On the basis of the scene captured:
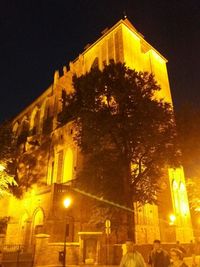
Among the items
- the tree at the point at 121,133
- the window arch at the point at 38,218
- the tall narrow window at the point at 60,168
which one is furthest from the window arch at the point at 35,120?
the tree at the point at 121,133

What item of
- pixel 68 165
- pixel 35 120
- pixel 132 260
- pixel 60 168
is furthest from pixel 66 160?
pixel 132 260

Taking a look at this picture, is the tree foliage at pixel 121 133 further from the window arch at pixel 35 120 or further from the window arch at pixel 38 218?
the window arch at pixel 35 120

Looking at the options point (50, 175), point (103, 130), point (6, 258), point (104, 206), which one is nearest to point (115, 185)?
point (104, 206)

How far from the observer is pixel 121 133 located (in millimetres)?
16562

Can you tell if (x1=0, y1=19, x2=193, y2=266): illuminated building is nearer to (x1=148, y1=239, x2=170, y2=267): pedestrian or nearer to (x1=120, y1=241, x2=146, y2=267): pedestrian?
(x1=148, y1=239, x2=170, y2=267): pedestrian

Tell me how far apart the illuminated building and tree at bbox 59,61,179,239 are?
4.10 meters

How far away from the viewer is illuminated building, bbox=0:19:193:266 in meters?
24.1

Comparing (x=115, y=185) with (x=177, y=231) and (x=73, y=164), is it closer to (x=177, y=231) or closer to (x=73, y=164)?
(x=73, y=164)

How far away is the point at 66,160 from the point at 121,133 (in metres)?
15.2

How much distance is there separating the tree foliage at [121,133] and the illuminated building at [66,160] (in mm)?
4054

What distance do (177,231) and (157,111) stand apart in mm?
15367

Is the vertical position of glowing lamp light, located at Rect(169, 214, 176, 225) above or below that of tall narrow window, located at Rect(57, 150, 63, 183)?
below

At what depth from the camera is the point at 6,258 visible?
61.2ft

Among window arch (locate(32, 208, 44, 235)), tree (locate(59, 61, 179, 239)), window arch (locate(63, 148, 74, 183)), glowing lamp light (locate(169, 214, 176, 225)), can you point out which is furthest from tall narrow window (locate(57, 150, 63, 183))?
glowing lamp light (locate(169, 214, 176, 225))
